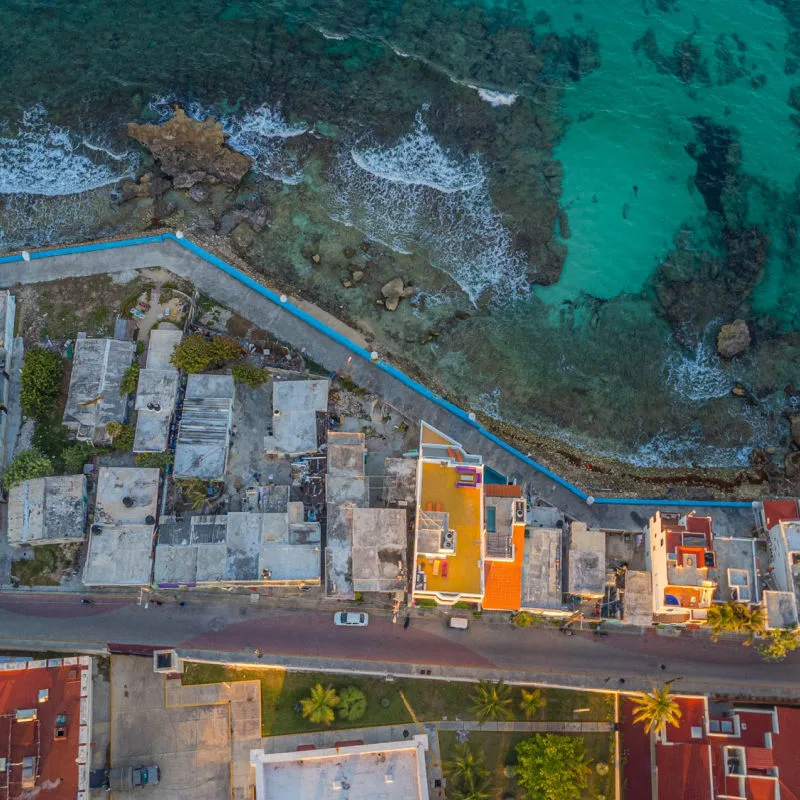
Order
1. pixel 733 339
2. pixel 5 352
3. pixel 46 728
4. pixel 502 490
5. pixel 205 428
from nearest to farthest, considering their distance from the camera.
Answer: pixel 46 728
pixel 502 490
pixel 205 428
pixel 5 352
pixel 733 339

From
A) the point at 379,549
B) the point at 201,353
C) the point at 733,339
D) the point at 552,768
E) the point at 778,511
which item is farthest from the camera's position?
the point at 733,339

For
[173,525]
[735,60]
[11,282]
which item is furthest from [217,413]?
[735,60]

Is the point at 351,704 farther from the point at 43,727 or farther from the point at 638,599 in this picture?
the point at 638,599

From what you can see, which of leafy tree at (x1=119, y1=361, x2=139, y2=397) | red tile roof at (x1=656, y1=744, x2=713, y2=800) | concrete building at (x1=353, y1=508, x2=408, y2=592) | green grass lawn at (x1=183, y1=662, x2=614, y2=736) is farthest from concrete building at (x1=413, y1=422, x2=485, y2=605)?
leafy tree at (x1=119, y1=361, x2=139, y2=397)

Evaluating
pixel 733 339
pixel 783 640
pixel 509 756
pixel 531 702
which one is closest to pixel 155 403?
pixel 531 702

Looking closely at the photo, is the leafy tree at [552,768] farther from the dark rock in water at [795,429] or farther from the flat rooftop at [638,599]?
the dark rock in water at [795,429]

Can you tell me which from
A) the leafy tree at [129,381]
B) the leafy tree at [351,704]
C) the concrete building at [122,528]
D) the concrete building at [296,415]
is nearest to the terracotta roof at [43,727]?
the concrete building at [122,528]

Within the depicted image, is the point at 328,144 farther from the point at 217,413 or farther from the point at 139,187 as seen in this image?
the point at 217,413
